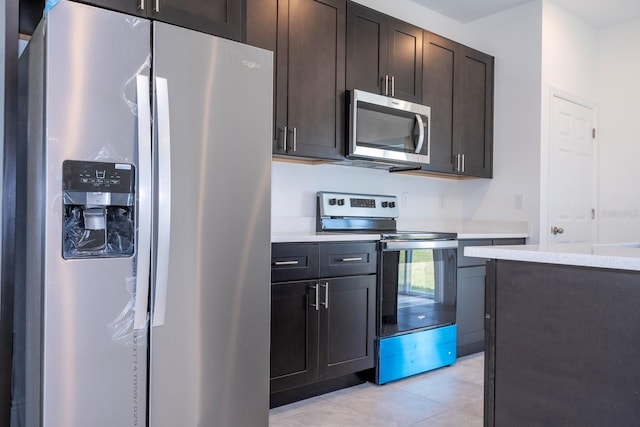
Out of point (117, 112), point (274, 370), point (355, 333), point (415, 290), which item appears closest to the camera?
point (117, 112)

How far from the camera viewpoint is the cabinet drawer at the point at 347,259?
8.58 feet

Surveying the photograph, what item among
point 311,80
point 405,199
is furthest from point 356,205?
point 311,80

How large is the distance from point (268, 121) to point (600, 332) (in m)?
1.38

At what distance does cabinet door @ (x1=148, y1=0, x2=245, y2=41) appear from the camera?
1990mm

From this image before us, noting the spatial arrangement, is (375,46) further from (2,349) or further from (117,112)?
(2,349)

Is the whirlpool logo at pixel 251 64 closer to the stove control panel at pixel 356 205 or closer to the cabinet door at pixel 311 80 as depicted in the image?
the cabinet door at pixel 311 80

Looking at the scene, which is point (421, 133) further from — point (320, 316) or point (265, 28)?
point (320, 316)

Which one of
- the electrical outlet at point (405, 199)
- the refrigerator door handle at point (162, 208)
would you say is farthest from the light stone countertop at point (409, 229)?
the refrigerator door handle at point (162, 208)

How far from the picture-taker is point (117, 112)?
1.61 meters

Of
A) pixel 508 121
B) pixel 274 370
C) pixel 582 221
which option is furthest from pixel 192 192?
pixel 582 221

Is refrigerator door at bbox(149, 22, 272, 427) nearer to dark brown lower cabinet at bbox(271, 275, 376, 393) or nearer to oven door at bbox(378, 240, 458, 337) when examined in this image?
dark brown lower cabinet at bbox(271, 275, 376, 393)

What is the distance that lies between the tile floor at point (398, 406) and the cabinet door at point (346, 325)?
0.51 ft

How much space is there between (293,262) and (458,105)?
83.4 inches

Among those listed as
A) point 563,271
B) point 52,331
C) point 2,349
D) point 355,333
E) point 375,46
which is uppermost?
point 375,46
